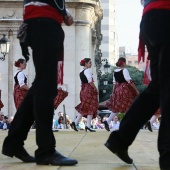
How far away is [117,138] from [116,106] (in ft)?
34.4

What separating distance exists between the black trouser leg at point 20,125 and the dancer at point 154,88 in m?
0.77

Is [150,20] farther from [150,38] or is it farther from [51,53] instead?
[51,53]

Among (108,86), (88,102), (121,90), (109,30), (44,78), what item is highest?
(109,30)

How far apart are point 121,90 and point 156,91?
33.9 feet

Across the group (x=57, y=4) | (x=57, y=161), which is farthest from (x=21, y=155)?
(x=57, y=4)

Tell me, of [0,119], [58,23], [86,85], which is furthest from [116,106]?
[58,23]

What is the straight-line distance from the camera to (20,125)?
4.85m

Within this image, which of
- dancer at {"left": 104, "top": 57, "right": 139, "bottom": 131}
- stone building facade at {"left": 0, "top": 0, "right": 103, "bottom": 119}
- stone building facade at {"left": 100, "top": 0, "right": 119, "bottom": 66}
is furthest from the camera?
stone building facade at {"left": 100, "top": 0, "right": 119, "bottom": 66}

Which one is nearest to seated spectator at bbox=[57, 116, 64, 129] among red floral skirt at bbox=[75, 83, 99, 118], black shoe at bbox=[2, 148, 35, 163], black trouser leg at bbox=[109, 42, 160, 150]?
red floral skirt at bbox=[75, 83, 99, 118]

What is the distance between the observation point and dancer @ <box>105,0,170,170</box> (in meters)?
3.92

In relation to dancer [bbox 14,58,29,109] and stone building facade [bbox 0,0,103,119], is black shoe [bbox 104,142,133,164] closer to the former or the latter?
dancer [bbox 14,58,29,109]

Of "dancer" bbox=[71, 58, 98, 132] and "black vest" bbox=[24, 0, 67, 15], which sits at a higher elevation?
"black vest" bbox=[24, 0, 67, 15]

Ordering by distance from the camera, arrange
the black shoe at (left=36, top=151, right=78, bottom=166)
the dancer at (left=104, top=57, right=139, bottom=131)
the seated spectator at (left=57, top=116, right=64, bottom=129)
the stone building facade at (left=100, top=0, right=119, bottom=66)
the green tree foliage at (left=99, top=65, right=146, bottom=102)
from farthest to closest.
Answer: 1. the stone building facade at (left=100, top=0, right=119, bottom=66)
2. the green tree foliage at (left=99, top=65, right=146, bottom=102)
3. the seated spectator at (left=57, top=116, right=64, bottom=129)
4. the dancer at (left=104, top=57, right=139, bottom=131)
5. the black shoe at (left=36, top=151, right=78, bottom=166)

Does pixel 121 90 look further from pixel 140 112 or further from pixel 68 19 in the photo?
pixel 140 112
